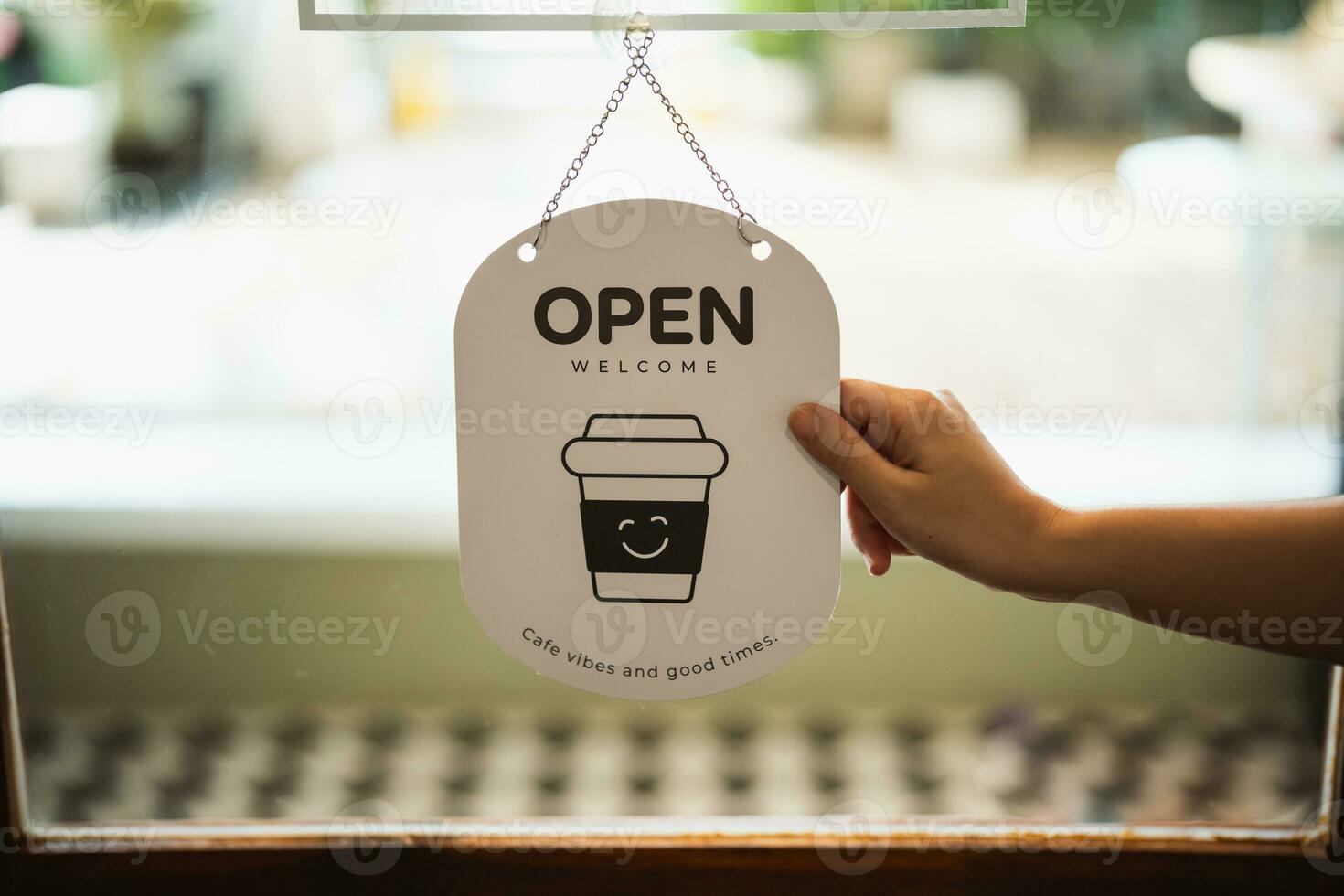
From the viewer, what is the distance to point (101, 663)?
3.85 ft

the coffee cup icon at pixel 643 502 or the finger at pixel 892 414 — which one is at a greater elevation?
the finger at pixel 892 414

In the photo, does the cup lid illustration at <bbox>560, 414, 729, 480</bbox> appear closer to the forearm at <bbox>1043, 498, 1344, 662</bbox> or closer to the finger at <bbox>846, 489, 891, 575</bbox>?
the finger at <bbox>846, 489, 891, 575</bbox>

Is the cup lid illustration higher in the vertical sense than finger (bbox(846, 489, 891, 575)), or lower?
higher

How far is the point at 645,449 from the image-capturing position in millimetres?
857

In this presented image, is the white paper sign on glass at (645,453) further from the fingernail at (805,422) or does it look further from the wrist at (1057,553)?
the wrist at (1057,553)

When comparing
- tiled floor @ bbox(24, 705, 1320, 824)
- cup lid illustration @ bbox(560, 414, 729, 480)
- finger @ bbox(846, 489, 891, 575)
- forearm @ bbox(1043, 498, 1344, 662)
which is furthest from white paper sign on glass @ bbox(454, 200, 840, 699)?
tiled floor @ bbox(24, 705, 1320, 824)

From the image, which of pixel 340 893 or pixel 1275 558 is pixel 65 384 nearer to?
pixel 340 893

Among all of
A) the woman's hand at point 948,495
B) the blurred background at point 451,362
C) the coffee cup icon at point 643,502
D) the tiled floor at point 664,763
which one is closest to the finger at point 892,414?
the woman's hand at point 948,495

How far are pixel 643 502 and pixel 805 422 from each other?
6.1 inches

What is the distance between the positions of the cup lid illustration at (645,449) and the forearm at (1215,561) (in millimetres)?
322

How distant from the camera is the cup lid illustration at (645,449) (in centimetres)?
85

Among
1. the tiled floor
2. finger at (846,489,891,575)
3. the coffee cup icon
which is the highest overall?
the coffee cup icon

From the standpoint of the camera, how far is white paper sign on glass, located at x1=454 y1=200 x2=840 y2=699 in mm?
838

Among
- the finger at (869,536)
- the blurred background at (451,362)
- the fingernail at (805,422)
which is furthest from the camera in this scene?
the blurred background at (451,362)
